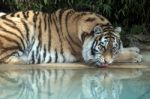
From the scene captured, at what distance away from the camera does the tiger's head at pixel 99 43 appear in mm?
7066

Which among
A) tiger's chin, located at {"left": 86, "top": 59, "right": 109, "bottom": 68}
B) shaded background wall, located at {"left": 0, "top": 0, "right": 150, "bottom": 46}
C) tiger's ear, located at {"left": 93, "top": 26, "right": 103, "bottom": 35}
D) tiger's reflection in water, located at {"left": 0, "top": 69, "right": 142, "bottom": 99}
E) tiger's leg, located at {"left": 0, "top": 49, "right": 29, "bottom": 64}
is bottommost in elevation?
tiger's reflection in water, located at {"left": 0, "top": 69, "right": 142, "bottom": 99}

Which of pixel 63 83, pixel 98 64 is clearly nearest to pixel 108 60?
pixel 98 64

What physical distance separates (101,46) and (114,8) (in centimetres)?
223

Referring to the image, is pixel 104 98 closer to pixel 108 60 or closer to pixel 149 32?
pixel 108 60

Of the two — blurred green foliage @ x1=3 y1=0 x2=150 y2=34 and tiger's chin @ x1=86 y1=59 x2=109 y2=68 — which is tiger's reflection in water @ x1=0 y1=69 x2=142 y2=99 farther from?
blurred green foliage @ x1=3 y1=0 x2=150 y2=34

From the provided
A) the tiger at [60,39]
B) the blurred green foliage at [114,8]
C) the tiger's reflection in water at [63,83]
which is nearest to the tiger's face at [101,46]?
the tiger at [60,39]

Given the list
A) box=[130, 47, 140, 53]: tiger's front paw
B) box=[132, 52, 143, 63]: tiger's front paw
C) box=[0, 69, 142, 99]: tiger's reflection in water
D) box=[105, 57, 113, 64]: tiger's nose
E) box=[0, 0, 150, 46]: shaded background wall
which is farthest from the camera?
box=[0, 0, 150, 46]: shaded background wall

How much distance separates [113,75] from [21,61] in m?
1.29

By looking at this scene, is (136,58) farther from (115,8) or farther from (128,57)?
(115,8)

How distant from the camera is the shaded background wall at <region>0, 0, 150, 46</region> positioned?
901 cm

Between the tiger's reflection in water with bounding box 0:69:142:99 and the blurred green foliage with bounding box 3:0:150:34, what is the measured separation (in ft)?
7.52

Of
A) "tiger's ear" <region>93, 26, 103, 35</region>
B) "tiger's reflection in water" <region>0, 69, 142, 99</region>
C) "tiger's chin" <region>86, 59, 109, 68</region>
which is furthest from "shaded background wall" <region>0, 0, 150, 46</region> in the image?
"tiger's reflection in water" <region>0, 69, 142, 99</region>

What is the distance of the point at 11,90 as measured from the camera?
19.0ft

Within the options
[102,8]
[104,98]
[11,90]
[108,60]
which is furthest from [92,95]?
[102,8]
